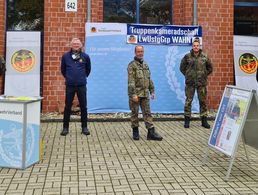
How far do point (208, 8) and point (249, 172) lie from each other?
22.1 feet

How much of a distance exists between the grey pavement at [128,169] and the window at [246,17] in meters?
4.65

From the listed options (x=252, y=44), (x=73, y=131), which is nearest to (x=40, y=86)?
(x=73, y=131)

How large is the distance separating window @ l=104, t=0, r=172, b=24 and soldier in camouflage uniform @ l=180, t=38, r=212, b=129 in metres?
2.41

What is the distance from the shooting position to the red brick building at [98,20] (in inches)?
456

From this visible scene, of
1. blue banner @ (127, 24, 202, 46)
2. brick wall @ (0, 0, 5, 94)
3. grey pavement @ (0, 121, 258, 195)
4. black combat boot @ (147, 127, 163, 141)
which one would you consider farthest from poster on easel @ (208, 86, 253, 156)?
brick wall @ (0, 0, 5, 94)

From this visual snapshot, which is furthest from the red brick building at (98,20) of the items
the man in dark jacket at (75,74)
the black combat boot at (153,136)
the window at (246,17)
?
the black combat boot at (153,136)

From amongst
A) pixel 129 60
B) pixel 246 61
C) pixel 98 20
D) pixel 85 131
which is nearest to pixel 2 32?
pixel 98 20

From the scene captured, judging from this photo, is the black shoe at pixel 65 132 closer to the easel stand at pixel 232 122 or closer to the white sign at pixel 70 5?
the easel stand at pixel 232 122

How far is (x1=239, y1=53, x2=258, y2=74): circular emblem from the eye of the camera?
12.2m

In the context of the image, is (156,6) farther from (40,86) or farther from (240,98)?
(240,98)

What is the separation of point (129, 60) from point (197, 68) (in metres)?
2.05

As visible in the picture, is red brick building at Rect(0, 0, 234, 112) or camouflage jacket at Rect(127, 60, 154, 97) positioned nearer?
camouflage jacket at Rect(127, 60, 154, 97)

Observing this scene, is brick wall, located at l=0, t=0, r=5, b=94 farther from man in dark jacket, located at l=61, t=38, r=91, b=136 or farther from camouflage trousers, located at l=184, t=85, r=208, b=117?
camouflage trousers, located at l=184, t=85, r=208, b=117

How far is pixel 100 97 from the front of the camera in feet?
37.2
